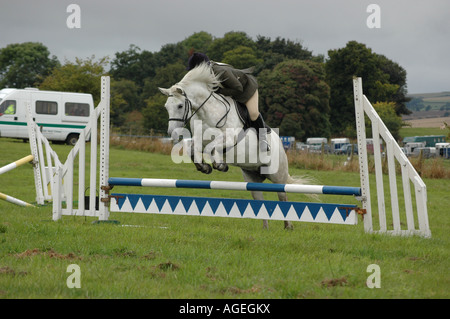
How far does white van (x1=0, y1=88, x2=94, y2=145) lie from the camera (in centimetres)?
2327

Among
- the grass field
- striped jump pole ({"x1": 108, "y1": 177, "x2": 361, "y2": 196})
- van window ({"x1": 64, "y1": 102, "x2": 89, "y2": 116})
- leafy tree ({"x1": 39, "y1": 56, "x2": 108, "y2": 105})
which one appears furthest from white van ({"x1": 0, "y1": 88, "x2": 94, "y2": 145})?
striped jump pole ({"x1": 108, "y1": 177, "x2": 361, "y2": 196})

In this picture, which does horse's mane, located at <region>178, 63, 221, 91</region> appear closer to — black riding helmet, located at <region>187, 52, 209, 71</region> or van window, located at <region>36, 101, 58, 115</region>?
black riding helmet, located at <region>187, 52, 209, 71</region>

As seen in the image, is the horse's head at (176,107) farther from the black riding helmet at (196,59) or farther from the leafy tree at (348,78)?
the leafy tree at (348,78)

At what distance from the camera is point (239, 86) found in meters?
6.11

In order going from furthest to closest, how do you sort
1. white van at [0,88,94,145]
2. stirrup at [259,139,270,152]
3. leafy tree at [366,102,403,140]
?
leafy tree at [366,102,403,140], white van at [0,88,94,145], stirrup at [259,139,270,152]

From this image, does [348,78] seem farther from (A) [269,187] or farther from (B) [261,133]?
(A) [269,187]

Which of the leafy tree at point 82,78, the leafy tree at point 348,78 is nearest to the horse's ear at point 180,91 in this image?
the leafy tree at point 82,78

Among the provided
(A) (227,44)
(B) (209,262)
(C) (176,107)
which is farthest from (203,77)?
(A) (227,44)

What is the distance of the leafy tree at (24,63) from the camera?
59156 millimetres

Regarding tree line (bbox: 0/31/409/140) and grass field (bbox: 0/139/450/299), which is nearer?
grass field (bbox: 0/139/450/299)

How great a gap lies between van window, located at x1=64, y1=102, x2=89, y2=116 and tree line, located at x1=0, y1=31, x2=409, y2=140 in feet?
23.0

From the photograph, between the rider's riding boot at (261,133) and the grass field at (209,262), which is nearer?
the grass field at (209,262)
